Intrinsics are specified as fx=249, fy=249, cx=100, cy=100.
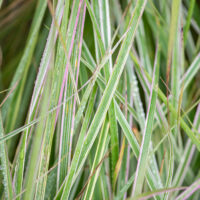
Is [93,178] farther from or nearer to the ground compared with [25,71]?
nearer to the ground

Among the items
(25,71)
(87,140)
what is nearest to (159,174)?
(87,140)

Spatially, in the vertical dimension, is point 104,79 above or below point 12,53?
below

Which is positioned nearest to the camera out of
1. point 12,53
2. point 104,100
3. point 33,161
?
point 33,161

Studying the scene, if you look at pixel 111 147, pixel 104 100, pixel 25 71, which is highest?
pixel 25 71

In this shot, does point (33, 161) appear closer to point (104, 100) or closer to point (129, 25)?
point (104, 100)

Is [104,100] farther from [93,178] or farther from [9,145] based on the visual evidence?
[9,145]

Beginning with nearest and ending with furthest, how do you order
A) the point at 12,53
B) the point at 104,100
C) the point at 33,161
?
the point at 33,161
the point at 104,100
the point at 12,53

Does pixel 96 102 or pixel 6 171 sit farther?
pixel 96 102

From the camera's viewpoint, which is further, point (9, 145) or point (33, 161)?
point (9, 145)

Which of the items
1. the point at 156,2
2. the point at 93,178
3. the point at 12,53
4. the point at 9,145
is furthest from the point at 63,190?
the point at 156,2
